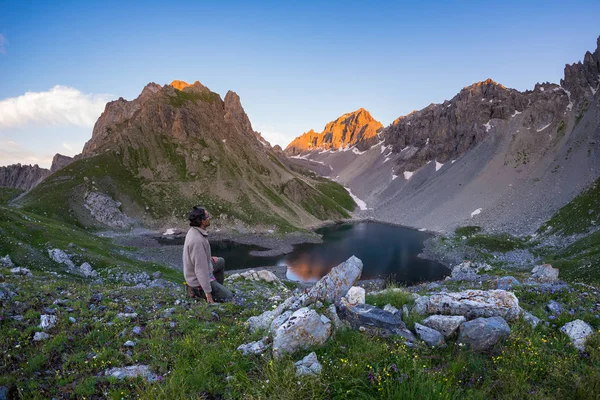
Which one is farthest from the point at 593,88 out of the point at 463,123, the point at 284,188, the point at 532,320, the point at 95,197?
the point at 95,197

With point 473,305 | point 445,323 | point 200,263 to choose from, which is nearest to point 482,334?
point 445,323

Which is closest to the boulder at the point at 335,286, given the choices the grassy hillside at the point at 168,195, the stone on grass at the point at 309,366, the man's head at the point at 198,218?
the stone on grass at the point at 309,366

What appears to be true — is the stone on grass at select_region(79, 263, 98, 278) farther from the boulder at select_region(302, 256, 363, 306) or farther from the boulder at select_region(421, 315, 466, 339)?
the boulder at select_region(421, 315, 466, 339)

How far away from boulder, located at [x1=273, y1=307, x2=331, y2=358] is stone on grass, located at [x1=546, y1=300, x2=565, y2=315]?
A: 886 cm

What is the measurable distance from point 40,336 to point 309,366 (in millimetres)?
8051

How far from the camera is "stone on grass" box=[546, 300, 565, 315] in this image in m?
10.6

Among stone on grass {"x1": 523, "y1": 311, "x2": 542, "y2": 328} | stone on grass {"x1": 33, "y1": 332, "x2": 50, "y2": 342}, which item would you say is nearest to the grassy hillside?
stone on grass {"x1": 33, "y1": 332, "x2": 50, "y2": 342}

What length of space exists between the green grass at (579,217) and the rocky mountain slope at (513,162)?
885 centimetres

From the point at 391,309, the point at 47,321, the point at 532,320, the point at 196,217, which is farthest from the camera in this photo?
the point at 196,217

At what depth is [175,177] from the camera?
14250 cm

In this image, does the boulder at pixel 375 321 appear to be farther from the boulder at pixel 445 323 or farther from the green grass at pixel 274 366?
the boulder at pixel 445 323

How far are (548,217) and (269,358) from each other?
121739 millimetres

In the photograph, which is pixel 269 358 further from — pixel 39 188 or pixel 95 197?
pixel 39 188

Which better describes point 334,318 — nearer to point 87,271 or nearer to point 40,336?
point 40,336
